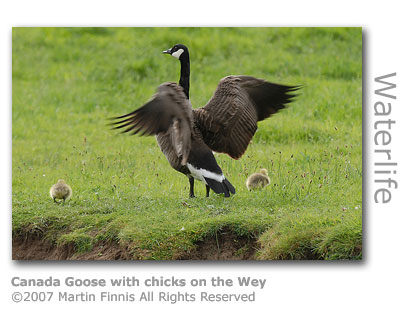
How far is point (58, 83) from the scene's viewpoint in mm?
10445

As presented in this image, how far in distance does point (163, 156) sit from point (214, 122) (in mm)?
2088

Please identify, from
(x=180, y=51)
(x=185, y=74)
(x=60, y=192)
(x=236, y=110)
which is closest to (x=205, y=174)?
(x=236, y=110)

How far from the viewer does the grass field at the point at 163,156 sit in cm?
617

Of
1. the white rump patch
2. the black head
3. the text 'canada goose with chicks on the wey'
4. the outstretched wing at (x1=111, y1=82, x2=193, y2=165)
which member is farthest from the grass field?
the black head

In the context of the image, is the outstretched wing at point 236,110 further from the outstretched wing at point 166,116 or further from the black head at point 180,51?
the black head at point 180,51

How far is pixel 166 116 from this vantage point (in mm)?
6055

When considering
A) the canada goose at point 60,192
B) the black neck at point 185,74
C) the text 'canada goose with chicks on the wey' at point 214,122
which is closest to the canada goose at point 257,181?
the text 'canada goose with chicks on the wey' at point 214,122

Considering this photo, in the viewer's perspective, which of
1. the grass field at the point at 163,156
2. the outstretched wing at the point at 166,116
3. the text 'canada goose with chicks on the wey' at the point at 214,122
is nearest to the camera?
the outstretched wing at the point at 166,116

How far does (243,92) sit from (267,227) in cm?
148

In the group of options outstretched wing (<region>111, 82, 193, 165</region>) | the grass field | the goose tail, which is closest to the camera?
outstretched wing (<region>111, 82, 193, 165</region>)

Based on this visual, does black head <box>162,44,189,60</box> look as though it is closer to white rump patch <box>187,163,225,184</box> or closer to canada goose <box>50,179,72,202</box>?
white rump patch <box>187,163,225,184</box>

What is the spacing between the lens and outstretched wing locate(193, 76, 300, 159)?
22.2 feet

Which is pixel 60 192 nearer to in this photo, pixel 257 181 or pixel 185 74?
pixel 185 74

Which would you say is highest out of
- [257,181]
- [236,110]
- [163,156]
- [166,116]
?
[236,110]
